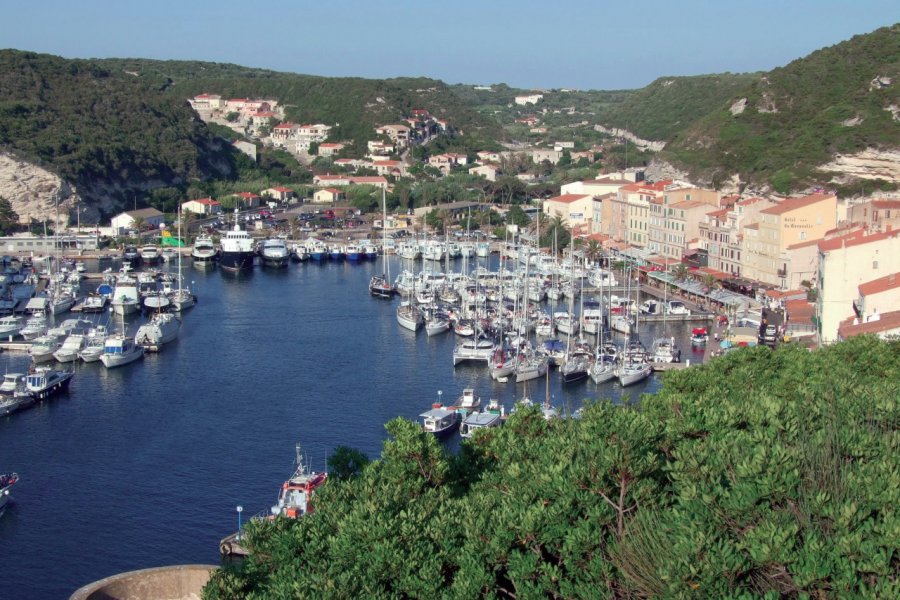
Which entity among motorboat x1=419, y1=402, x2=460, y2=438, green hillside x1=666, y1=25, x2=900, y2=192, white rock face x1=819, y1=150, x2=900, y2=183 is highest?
green hillside x1=666, y1=25, x2=900, y2=192

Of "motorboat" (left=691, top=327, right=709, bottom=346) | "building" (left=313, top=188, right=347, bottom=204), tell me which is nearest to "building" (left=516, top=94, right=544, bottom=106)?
"building" (left=313, top=188, right=347, bottom=204)

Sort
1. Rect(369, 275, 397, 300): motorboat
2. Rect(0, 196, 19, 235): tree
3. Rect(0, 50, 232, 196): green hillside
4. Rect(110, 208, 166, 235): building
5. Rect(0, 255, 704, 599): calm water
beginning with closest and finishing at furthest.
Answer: Rect(0, 255, 704, 599): calm water
Rect(369, 275, 397, 300): motorboat
Rect(0, 196, 19, 235): tree
Rect(110, 208, 166, 235): building
Rect(0, 50, 232, 196): green hillside

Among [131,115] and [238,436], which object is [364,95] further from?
[238,436]

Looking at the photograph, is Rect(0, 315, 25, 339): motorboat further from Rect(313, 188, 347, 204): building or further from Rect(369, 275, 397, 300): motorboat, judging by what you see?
Rect(313, 188, 347, 204): building

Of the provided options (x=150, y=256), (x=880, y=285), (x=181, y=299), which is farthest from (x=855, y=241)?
(x=150, y=256)

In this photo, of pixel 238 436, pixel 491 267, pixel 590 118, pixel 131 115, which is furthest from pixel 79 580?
pixel 590 118
